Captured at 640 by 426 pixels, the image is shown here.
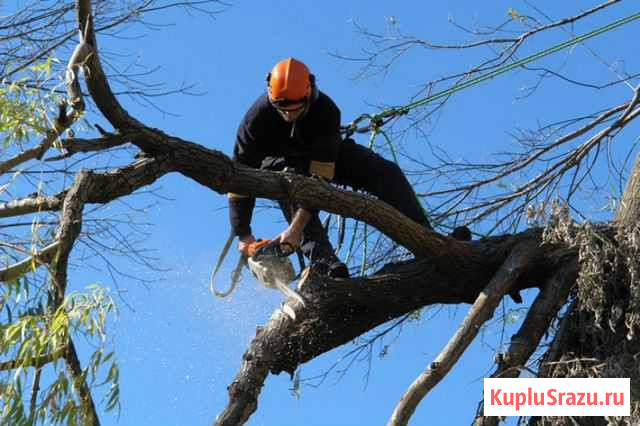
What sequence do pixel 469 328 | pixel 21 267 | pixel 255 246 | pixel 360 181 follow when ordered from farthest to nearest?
pixel 360 181, pixel 255 246, pixel 469 328, pixel 21 267

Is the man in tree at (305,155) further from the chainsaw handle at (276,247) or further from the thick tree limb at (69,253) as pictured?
the thick tree limb at (69,253)

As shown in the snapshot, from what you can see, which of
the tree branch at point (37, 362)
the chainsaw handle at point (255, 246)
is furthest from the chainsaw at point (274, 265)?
the tree branch at point (37, 362)

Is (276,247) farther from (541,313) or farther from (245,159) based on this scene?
(541,313)

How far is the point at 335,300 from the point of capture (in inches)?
267

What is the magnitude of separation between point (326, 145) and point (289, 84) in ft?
1.34

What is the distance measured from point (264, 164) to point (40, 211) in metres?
1.85

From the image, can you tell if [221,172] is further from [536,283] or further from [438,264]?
[536,283]

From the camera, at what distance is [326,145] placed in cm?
682

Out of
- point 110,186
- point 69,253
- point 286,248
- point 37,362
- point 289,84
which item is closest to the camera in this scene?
point 37,362

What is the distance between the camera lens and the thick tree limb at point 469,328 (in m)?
6.11

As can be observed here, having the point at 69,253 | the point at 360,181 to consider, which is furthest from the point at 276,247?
the point at 69,253

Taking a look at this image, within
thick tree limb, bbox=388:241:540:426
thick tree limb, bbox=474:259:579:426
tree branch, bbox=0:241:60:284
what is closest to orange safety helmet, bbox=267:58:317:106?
thick tree limb, bbox=388:241:540:426

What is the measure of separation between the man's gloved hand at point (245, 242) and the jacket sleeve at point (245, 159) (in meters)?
0.02

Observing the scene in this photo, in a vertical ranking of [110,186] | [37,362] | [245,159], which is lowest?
[37,362]
